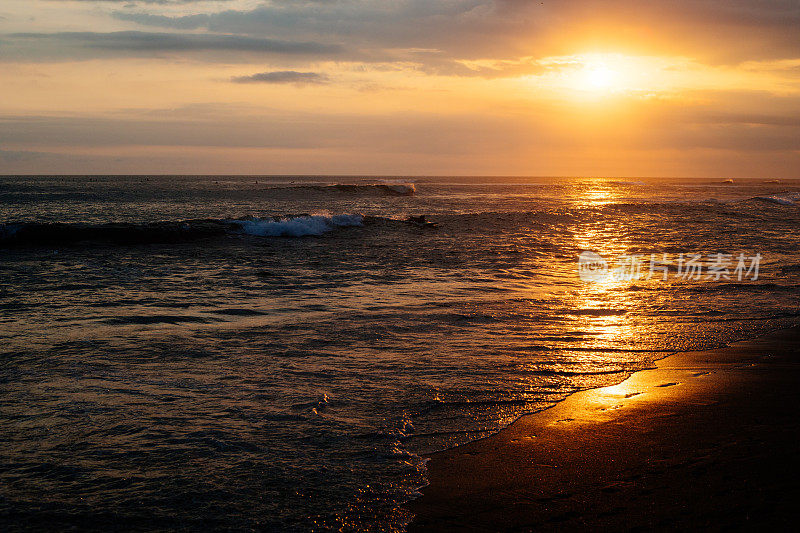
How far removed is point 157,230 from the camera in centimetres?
2164

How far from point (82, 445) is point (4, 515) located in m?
0.92

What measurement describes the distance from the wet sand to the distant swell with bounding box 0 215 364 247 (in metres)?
18.4

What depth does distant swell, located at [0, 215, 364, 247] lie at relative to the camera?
63.3 feet

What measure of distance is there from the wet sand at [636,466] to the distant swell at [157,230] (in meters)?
18.4

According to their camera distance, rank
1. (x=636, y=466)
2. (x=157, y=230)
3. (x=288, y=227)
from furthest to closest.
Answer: (x=288, y=227) → (x=157, y=230) → (x=636, y=466)

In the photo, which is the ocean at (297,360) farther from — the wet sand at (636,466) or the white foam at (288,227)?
the white foam at (288,227)

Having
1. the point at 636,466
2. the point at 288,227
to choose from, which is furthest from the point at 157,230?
the point at 636,466

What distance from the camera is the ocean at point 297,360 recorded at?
376cm

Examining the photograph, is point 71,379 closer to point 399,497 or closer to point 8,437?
point 8,437

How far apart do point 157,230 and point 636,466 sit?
20837mm

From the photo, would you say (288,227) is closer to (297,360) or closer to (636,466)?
(297,360)

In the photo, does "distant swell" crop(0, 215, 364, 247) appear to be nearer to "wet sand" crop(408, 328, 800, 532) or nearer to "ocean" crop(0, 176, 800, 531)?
"ocean" crop(0, 176, 800, 531)

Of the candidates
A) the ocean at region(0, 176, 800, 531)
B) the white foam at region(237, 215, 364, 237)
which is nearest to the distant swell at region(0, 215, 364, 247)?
the white foam at region(237, 215, 364, 237)

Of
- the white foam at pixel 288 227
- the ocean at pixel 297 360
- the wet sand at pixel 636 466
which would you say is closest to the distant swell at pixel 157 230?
the white foam at pixel 288 227
